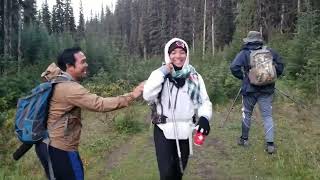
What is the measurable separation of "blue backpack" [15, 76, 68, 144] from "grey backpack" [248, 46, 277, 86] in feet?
13.9

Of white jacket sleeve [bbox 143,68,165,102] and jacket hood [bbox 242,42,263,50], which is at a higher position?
jacket hood [bbox 242,42,263,50]

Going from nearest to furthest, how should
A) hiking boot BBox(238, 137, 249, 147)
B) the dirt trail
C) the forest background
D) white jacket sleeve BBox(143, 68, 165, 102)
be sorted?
white jacket sleeve BBox(143, 68, 165, 102) < the dirt trail < hiking boot BBox(238, 137, 249, 147) < the forest background

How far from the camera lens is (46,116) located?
15.2 feet

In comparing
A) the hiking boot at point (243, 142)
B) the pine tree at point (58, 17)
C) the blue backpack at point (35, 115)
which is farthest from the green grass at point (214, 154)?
the pine tree at point (58, 17)

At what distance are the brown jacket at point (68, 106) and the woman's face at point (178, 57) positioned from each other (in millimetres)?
766

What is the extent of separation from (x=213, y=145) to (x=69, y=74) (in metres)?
5.21

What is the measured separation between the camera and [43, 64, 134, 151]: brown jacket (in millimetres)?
4543

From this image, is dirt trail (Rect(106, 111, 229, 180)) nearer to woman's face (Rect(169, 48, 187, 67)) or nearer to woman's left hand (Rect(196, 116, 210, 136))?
woman's left hand (Rect(196, 116, 210, 136))

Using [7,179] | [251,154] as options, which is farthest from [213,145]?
[7,179]

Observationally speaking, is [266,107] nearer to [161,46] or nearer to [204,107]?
[204,107]

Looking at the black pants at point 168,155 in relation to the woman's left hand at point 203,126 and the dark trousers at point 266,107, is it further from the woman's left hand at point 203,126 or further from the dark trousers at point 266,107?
the dark trousers at point 266,107

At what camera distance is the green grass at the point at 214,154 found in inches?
287

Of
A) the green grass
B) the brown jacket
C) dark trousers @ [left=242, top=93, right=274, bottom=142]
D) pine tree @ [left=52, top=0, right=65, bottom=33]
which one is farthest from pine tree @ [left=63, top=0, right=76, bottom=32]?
the brown jacket

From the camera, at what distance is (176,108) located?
513 cm
